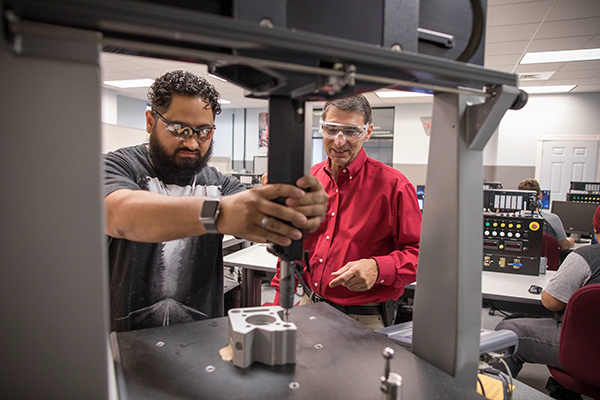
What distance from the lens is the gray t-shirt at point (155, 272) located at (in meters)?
1.13

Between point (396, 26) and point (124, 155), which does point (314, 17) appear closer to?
point (396, 26)

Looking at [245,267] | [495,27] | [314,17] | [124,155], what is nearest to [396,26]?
[314,17]

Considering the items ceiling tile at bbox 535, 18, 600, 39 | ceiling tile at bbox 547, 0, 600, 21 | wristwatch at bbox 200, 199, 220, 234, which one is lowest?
wristwatch at bbox 200, 199, 220, 234

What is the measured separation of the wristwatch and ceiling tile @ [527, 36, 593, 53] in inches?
204

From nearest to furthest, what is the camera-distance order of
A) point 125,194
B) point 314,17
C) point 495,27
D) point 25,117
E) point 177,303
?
point 25,117
point 314,17
point 125,194
point 177,303
point 495,27

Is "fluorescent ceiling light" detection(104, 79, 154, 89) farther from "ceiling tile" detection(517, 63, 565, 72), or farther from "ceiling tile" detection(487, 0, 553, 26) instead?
"ceiling tile" detection(517, 63, 565, 72)

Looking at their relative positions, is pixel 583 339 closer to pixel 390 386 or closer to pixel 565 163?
pixel 390 386

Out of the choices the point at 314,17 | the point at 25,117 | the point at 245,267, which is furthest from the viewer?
the point at 245,267

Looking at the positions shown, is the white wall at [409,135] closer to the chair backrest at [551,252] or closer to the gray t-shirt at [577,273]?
the chair backrest at [551,252]

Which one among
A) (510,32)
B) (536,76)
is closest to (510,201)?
(510,32)

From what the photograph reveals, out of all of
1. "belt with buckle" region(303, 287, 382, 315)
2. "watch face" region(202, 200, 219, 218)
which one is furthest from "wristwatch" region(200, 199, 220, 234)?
"belt with buckle" region(303, 287, 382, 315)

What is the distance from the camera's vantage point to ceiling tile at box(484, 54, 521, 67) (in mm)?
5031

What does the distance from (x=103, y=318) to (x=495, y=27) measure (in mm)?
4823

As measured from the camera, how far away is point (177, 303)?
1199 millimetres
